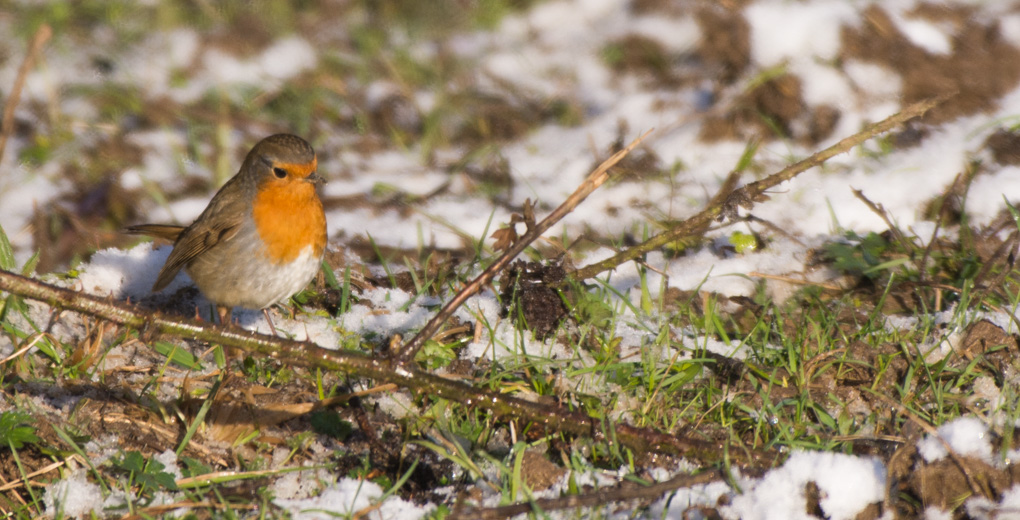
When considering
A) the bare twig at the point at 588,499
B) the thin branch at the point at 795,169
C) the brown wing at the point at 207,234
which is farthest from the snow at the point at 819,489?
the brown wing at the point at 207,234

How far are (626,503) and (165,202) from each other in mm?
3731

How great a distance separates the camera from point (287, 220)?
3.52 metres

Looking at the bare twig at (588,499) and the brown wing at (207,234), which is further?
the brown wing at (207,234)

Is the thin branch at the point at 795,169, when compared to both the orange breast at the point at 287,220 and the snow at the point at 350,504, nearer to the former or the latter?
the snow at the point at 350,504

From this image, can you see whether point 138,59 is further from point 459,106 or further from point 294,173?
point 294,173

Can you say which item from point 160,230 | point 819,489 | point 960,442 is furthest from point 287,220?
point 960,442

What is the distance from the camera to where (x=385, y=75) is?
6.67 m

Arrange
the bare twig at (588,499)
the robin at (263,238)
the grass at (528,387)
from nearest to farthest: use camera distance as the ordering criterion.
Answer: the bare twig at (588,499)
the grass at (528,387)
the robin at (263,238)

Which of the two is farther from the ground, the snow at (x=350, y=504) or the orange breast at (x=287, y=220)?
the orange breast at (x=287, y=220)

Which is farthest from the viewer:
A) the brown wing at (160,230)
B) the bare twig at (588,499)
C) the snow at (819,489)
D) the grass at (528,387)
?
the brown wing at (160,230)

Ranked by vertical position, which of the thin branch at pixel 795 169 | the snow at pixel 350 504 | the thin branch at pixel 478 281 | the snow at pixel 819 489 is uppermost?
the thin branch at pixel 795 169

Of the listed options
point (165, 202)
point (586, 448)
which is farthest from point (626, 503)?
point (165, 202)

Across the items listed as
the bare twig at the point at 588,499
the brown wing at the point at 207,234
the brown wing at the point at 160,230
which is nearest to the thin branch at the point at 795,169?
the bare twig at the point at 588,499

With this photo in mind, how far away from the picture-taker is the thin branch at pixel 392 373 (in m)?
2.62
